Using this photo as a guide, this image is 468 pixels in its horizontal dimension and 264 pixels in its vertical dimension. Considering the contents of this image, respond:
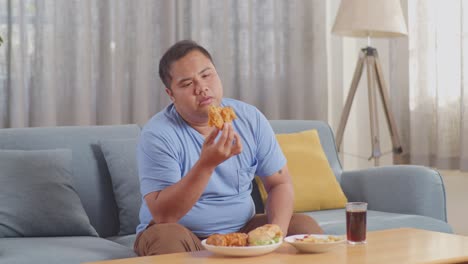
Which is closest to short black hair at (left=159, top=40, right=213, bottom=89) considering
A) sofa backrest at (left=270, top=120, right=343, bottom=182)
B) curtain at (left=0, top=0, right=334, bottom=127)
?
sofa backrest at (left=270, top=120, right=343, bottom=182)

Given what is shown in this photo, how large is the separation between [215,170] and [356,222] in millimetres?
490

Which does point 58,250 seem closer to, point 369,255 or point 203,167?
point 203,167

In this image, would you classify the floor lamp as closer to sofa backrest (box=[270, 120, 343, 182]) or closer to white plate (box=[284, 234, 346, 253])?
sofa backrest (box=[270, 120, 343, 182])

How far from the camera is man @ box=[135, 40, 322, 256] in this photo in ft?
6.91

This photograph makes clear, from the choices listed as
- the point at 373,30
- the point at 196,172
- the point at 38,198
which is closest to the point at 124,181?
the point at 38,198

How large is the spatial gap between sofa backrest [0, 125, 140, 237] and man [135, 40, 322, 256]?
0.65 m

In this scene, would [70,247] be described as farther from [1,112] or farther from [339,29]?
[339,29]

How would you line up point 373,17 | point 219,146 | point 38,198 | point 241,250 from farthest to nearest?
1. point 373,17
2. point 38,198
3. point 219,146
4. point 241,250

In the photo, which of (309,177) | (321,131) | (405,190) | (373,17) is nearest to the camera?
(405,190)

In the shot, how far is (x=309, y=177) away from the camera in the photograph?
329cm

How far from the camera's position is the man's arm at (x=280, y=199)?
7.44 ft

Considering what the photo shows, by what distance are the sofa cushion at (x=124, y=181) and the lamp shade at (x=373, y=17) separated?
162 centimetres

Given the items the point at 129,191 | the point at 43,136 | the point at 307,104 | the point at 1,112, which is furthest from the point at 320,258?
the point at 307,104

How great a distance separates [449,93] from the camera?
4.09 metres
